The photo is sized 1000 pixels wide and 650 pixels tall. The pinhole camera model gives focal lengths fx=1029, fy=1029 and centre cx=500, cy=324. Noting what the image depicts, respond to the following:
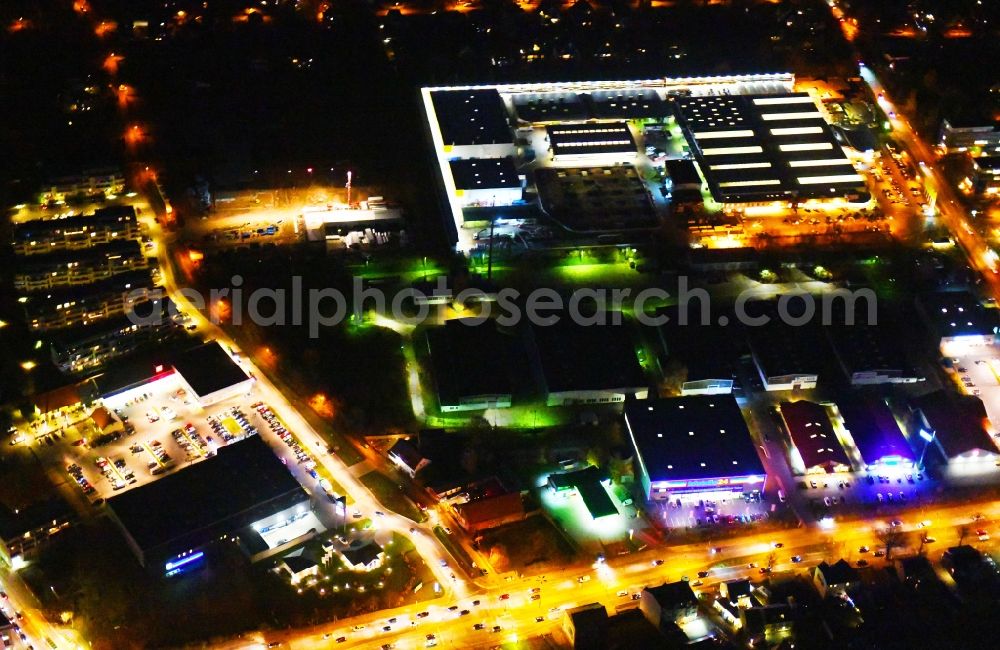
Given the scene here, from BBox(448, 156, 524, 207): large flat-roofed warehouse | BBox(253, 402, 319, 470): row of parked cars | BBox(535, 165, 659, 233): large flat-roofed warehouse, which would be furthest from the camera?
BBox(448, 156, 524, 207): large flat-roofed warehouse

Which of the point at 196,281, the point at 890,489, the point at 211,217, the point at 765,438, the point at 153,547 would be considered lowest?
the point at 890,489

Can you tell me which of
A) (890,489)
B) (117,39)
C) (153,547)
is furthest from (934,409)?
(117,39)

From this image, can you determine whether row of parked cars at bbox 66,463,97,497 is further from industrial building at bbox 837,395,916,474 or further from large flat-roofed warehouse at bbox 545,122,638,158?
industrial building at bbox 837,395,916,474

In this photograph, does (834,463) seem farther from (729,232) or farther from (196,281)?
(196,281)

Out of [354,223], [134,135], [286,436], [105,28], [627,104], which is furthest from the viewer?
[105,28]

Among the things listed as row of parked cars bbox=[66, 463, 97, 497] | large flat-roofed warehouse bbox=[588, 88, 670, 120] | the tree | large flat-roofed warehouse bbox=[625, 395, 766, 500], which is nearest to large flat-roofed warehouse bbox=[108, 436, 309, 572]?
row of parked cars bbox=[66, 463, 97, 497]

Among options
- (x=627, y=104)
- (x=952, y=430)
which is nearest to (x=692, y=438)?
(x=952, y=430)

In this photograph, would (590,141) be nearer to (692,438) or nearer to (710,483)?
(692,438)
